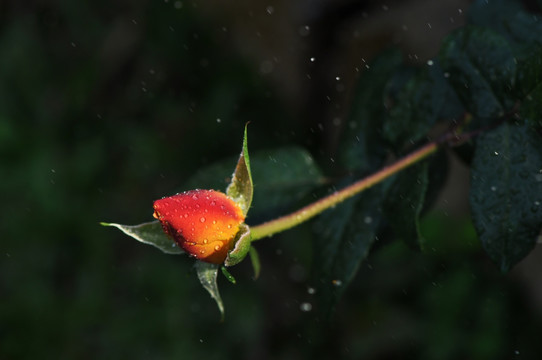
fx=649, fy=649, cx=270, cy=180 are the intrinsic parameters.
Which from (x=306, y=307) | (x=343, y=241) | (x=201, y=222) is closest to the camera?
(x=201, y=222)

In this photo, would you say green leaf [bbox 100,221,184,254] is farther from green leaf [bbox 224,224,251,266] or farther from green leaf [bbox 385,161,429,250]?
green leaf [bbox 385,161,429,250]

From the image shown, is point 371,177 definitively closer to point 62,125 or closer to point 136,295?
point 136,295

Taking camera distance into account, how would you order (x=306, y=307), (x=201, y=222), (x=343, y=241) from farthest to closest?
(x=306, y=307) → (x=343, y=241) → (x=201, y=222)

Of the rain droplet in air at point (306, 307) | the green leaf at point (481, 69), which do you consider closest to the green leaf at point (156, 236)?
the green leaf at point (481, 69)

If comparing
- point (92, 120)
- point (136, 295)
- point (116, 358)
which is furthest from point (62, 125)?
point (116, 358)

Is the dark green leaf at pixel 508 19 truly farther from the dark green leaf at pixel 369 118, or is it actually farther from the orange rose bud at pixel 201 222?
the orange rose bud at pixel 201 222

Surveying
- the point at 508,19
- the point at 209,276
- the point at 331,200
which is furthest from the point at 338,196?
the point at 508,19

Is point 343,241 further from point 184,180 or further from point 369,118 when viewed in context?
point 184,180
